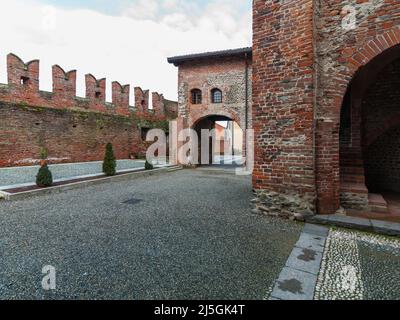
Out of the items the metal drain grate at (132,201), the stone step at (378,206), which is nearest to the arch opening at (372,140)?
the stone step at (378,206)

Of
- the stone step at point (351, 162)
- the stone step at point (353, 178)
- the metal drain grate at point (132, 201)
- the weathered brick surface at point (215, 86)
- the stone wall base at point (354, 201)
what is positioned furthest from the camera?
the weathered brick surface at point (215, 86)

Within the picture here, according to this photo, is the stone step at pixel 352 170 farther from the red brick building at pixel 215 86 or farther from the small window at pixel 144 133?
the small window at pixel 144 133

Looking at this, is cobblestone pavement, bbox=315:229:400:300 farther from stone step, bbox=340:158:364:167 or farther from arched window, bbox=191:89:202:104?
arched window, bbox=191:89:202:104

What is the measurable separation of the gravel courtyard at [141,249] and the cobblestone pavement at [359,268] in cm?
52

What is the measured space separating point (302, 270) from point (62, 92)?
14283 mm

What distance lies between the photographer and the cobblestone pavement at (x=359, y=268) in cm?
225

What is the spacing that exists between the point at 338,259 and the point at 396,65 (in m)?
5.74

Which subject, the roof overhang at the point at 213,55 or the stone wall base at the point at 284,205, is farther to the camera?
the roof overhang at the point at 213,55

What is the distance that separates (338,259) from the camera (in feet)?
9.59

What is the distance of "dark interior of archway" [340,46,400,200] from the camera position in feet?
17.3

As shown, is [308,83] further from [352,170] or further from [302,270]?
[302,270]

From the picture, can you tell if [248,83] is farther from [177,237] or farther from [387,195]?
[177,237]

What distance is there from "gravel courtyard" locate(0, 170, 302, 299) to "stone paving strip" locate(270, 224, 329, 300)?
0.11 metres

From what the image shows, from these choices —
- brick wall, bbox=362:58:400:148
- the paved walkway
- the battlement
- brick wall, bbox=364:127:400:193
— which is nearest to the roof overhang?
the battlement
